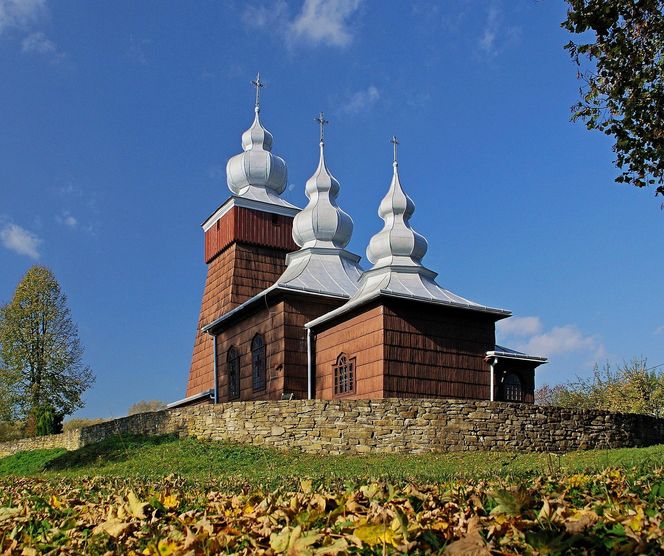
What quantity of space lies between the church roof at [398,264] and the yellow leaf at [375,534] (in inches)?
727

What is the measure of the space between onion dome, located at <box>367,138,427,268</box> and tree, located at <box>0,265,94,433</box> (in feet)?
67.8

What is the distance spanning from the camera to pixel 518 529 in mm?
3777

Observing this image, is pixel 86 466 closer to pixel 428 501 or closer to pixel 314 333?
pixel 314 333

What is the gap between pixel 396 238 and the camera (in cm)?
2542

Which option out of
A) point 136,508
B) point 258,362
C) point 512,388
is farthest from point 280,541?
point 258,362

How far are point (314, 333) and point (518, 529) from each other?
21278mm

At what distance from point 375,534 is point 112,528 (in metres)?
1.73

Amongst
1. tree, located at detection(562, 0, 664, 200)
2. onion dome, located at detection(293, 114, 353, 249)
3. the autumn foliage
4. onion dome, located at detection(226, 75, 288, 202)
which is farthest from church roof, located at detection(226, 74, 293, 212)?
the autumn foliage

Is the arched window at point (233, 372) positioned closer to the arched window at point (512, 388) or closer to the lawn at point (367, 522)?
the arched window at point (512, 388)

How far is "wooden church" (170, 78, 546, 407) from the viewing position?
22.2 meters

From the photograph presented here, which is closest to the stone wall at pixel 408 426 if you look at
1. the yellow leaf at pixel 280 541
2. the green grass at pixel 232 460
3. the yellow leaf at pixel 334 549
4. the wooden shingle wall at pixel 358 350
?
the green grass at pixel 232 460

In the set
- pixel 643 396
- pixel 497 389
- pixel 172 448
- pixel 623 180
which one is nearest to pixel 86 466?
pixel 172 448

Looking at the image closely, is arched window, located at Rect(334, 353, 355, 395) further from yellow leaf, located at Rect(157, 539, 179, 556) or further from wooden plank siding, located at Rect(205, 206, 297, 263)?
yellow leaf, located at Rect(157, 539, 179, 556)

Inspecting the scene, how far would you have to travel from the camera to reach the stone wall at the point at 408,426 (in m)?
18.3
